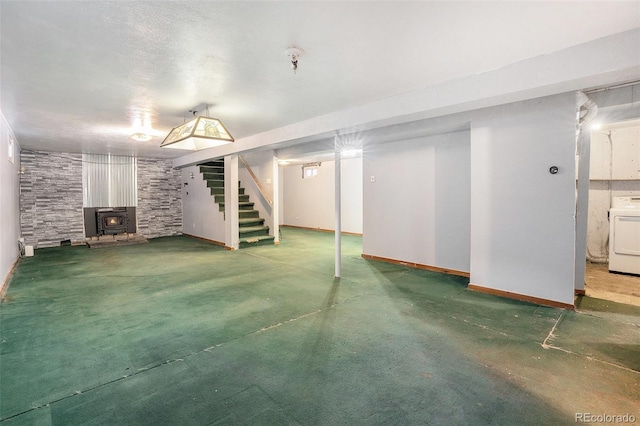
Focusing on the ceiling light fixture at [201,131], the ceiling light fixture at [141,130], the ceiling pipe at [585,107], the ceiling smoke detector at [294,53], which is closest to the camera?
the ceiling smoke detector at [294,53]

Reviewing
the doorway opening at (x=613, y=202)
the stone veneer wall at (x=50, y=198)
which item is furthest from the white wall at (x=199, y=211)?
the doorway opening at (x=613, y=202)

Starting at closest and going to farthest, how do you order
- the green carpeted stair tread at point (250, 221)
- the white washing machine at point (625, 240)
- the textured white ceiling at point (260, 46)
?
the textured white ceiling at point (260, 46)
the white washing machine at point (625, 240)
the green carpeted stair tread at point (250, 221)

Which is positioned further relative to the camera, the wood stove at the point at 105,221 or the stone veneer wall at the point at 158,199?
the stone veneer wall at the point at 158,199

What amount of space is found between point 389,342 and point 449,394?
0.81m

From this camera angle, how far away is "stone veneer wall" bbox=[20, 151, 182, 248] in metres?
8.14

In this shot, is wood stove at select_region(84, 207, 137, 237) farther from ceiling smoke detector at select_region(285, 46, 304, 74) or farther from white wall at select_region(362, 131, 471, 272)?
ceiling smoke detector at select_region(285, 46, 304, 74)

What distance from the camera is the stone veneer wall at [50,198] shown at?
26.6ft

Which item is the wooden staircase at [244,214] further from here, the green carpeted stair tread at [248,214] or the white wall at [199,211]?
the white wall at [199,211]

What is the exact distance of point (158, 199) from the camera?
10477 mm

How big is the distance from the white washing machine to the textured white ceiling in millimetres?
3880

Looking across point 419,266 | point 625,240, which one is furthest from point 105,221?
point 625,240

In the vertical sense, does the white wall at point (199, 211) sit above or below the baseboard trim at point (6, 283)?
above

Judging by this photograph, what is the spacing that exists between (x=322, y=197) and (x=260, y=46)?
9.05 metres

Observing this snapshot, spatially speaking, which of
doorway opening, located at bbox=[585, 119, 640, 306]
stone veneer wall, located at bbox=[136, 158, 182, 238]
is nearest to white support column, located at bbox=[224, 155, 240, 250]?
stone veneer wall, located at bbox=[136, 158, 182, 238]
